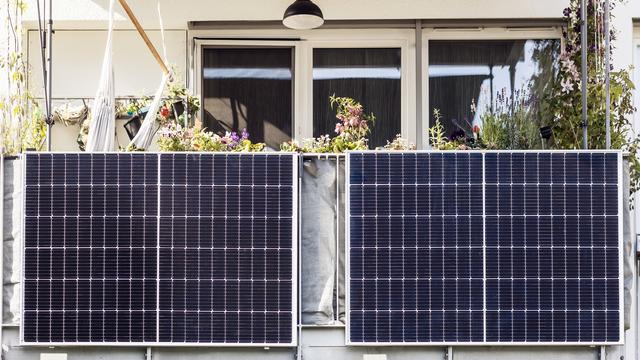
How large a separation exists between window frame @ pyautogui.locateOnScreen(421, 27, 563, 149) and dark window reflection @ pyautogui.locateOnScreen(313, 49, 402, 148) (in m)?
0.34

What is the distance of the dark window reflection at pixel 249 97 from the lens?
26.2ft

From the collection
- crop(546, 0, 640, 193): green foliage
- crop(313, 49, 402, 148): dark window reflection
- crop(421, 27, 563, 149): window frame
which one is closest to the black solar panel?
crop(313, 49, 402, 148): dark window reflection

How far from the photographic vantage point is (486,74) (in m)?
7.98

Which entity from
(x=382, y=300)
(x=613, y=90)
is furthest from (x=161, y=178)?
(x=613, y=90)

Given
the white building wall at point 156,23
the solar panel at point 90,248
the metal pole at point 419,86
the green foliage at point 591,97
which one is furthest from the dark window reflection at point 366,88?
the solar panel at point 90,248

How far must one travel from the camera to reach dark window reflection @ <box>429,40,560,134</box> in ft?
26.2

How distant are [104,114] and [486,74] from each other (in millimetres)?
4763

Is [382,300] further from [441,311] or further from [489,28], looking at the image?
[489,28]

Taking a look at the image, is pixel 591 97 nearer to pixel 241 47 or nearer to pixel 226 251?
pixel 241 47

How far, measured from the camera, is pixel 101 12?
25.7 feet

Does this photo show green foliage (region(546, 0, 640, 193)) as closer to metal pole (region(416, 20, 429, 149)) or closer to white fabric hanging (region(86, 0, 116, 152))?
metal pole (region(416, 20, 429, 149))

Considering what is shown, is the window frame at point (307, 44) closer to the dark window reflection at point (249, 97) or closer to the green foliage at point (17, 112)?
the dark window reflection at point (249, 97)

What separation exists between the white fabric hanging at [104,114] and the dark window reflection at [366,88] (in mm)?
2928

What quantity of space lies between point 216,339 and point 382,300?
56.6 inches
